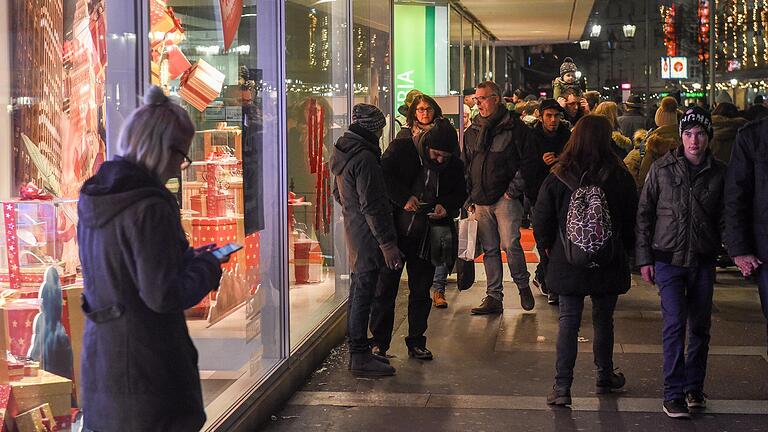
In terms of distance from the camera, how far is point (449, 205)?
8.28m

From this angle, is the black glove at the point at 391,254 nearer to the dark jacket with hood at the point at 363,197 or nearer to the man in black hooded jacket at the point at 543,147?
the dark jacket with hood at the point at 363,197

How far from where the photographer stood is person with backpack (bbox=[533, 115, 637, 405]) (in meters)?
6.46

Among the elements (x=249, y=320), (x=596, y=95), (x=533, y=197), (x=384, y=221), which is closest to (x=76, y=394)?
(x=249, y=320)

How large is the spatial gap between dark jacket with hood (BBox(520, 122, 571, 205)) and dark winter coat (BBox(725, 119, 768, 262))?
141 inches

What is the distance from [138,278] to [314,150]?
536 centimetres

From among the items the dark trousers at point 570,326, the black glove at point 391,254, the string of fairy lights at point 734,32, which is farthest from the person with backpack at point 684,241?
the string of fairy lights at point 734,32

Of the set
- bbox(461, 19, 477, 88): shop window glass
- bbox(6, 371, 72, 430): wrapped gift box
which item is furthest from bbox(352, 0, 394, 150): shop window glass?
bbox(461, 19, 477, 88): shop window glass

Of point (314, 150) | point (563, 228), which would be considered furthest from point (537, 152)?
point (563, 228)

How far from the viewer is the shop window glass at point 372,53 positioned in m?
10.0

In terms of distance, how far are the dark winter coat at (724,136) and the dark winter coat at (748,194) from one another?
5417 mm

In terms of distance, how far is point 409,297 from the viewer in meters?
8.12

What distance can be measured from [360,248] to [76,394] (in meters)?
3.14

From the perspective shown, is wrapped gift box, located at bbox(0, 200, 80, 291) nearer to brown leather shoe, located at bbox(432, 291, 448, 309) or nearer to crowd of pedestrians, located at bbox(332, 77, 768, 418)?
crowd of pedestrians, located at bbox(332, 77, 768, 418)

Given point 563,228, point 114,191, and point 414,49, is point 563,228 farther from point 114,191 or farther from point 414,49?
point 414,49
